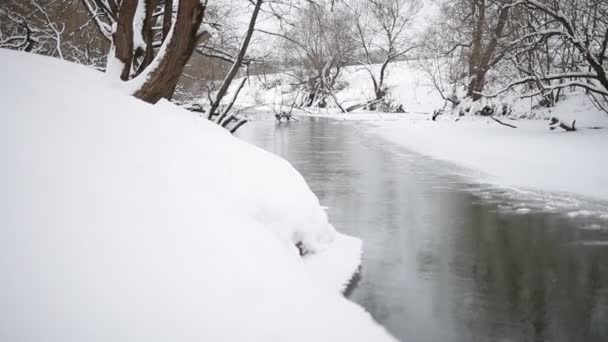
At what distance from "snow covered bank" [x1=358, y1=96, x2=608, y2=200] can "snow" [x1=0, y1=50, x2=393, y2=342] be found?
21.3 ft

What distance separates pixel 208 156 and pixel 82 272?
2599 millimetres

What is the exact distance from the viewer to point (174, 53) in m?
7.14

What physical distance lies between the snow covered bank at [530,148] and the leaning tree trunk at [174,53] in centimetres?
670

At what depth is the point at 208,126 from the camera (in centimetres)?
627

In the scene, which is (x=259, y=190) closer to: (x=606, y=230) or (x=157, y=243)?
(x=157, y=243)

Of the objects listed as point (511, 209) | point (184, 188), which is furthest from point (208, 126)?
point (511, 209)

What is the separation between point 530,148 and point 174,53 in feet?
34.1

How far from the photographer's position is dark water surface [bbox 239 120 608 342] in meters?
4.07

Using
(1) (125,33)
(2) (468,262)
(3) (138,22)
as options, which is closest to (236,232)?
(2) (468,262)

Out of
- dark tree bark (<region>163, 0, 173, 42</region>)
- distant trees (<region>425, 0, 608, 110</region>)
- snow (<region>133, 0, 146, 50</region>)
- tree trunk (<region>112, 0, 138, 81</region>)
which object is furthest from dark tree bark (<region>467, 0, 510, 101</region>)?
tree trunk (<region>112, 0, 138, 81</region>)

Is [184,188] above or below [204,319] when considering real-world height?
above

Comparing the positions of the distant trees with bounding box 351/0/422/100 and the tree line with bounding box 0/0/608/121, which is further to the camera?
the distant trees with bounding box 351/0/422/100

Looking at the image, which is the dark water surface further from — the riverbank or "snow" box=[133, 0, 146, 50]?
"snow" box=[133, 0, 146, 50]

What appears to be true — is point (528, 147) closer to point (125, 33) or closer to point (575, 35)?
point (575, 35)
